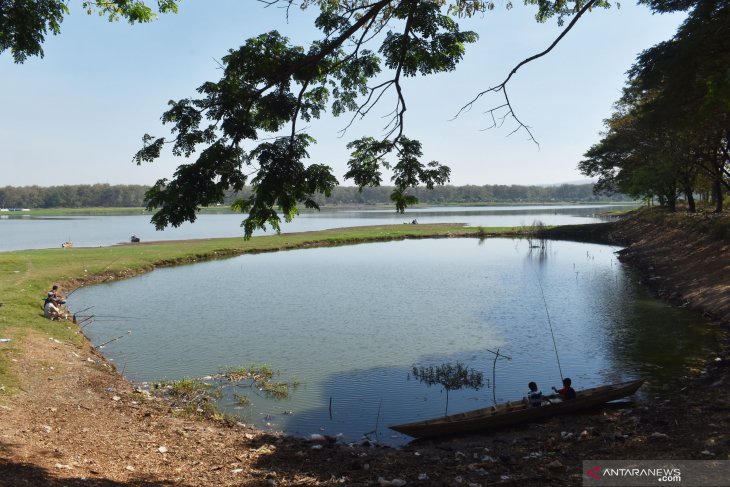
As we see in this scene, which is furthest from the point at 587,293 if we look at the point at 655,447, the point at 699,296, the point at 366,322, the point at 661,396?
the point at 655,447

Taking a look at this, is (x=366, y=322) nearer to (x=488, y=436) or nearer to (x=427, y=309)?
(x=427, y=309)

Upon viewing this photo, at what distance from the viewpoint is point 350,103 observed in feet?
50.8

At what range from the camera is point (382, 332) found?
82.8 feet

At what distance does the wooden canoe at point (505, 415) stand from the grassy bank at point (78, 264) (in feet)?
38.5

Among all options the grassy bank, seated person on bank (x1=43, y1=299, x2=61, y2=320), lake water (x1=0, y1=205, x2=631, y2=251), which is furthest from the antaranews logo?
lake water (x1=0, y1=205, x2=631, y2=251)

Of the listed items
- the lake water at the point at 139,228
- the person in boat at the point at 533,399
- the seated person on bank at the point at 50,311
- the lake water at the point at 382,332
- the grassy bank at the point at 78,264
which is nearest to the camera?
the person in boat at the point at 533,399

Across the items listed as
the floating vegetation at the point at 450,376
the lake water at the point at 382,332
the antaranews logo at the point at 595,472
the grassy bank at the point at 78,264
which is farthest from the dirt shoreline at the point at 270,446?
the floating vegetation at the point at 450,376

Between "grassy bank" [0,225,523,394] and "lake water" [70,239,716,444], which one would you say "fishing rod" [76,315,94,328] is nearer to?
"lake water" [70,239,716,444]

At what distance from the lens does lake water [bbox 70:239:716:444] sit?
55.5 ft

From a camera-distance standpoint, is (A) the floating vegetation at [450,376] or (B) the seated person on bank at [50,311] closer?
(A) the floating vegetation at [450,376]

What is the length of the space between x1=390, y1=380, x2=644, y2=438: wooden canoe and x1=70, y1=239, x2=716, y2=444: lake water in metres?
1.13

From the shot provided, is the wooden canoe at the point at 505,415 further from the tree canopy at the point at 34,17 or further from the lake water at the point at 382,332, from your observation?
the tree canopy at the point at 34,17

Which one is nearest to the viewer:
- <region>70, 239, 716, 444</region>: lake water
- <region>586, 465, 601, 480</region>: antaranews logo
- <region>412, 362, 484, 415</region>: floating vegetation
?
<region>586, 465, 601, 480</region>: antaranews logo

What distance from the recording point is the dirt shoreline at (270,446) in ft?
33.1
